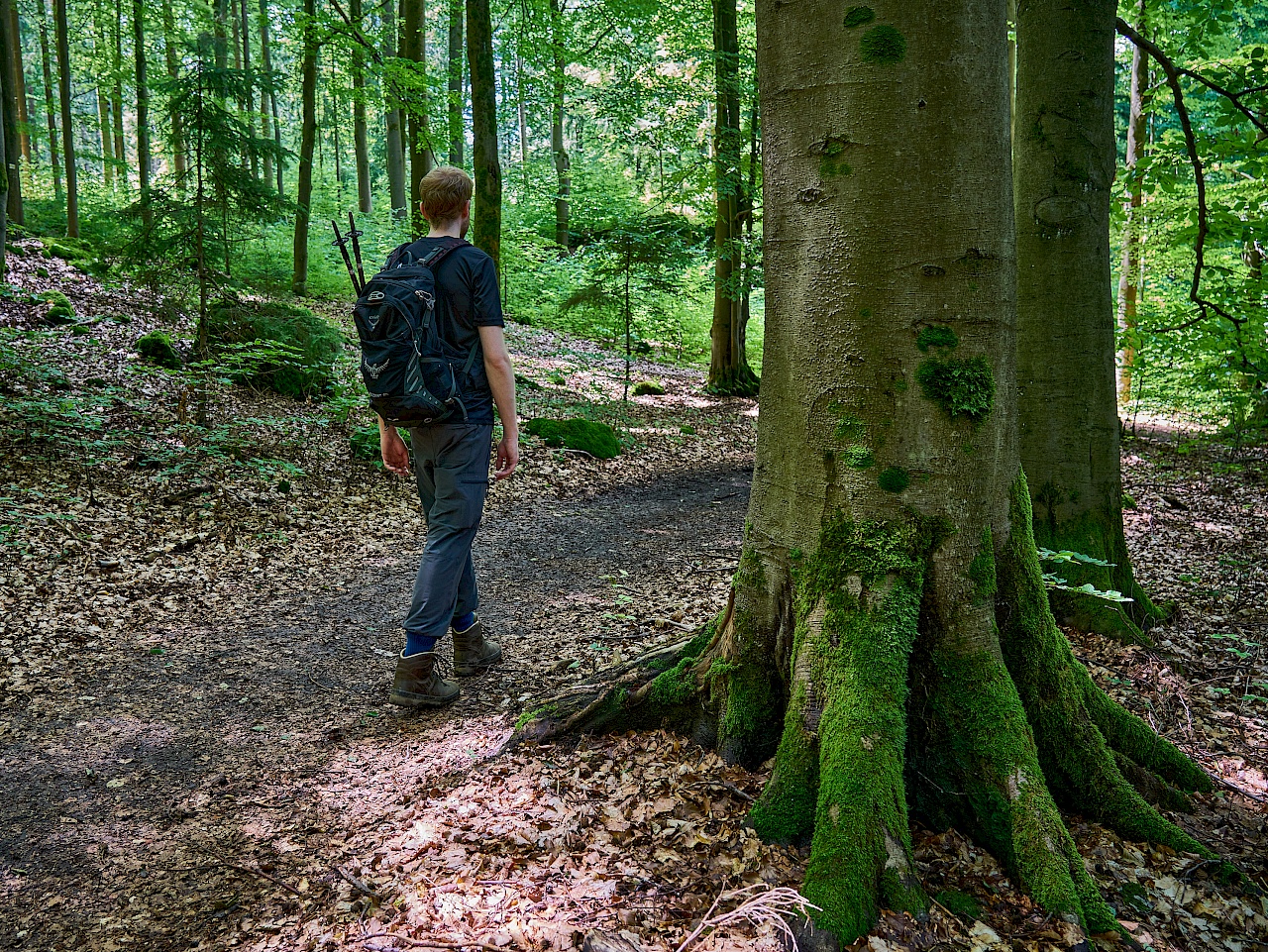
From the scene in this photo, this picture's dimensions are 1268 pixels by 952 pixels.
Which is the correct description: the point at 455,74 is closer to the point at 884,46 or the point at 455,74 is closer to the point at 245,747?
the point at 245,747

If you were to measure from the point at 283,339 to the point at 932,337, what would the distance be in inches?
369

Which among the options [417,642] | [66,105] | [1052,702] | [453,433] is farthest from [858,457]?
[66,105]

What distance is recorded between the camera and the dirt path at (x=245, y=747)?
7.63 feet

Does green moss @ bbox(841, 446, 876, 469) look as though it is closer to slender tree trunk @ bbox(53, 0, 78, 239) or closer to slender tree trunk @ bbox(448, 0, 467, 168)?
slender tree trunk @ bbox(448, 0, 467, 168)

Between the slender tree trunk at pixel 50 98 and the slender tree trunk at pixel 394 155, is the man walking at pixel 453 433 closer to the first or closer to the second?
the slender tree trunk at pixel 394 155

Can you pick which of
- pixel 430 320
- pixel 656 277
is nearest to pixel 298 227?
pixel 656 277

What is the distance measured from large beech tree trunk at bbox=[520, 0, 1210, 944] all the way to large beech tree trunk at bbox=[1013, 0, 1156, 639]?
6.41 feet

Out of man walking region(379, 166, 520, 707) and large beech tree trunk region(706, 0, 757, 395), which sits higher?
large beech tree trunk region(706, 0, 757, 395)

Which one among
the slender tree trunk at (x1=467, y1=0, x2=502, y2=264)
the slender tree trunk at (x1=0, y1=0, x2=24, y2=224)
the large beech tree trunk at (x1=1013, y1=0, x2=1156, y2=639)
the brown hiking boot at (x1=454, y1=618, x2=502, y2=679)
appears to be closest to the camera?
the brown hiking boot at (x1=454, y1=618, x2=502, y2=679)

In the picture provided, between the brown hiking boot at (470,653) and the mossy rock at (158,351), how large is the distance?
7799 mm

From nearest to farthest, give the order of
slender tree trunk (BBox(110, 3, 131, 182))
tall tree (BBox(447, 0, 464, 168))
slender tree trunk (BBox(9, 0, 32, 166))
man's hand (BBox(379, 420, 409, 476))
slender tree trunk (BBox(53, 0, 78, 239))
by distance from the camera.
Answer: man's hand (BBox(379, 420, 409, 476)) < tall tree (BBox(447, 0, 464, 168)) < slender tree trunk (BBox(53, 0, 78, 239)) < slender tree trunk (BBox(110, 3, 131, 182)) < slender tree trunk (BBox(9, 0, 32, 166))

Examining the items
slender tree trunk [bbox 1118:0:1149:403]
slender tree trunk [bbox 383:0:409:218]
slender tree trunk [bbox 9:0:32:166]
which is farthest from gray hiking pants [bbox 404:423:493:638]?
slender tree trunk [bbox 9:0:32:166]

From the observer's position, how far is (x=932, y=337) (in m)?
2.25

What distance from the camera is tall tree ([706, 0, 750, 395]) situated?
13.4 meters
